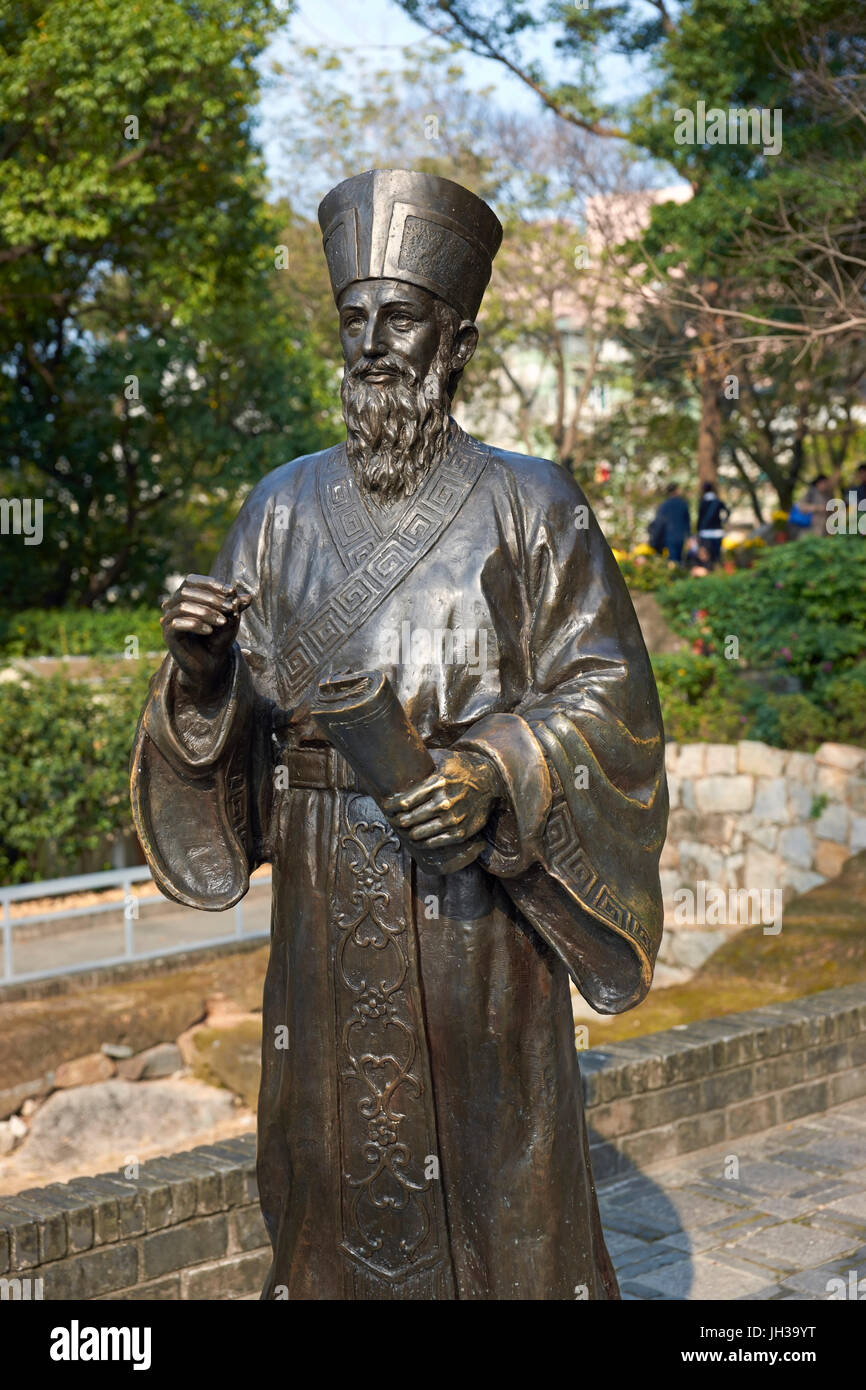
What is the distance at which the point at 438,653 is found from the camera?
273 cm

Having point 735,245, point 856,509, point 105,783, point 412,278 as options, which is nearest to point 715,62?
point 735,245

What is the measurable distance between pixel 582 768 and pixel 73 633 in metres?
13.3

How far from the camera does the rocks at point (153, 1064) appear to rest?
8438 millimetres

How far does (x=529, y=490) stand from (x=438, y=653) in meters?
0.41

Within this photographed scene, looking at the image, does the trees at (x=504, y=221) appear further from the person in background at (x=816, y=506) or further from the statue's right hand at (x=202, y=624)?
the statue's right hand at (x=202, y=624)

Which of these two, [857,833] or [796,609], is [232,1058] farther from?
[796,609]

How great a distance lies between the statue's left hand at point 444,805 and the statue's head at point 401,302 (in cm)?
69

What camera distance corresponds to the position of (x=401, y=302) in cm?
275

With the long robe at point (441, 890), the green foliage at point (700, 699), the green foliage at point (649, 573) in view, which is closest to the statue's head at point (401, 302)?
the long robe at point (441, 890)

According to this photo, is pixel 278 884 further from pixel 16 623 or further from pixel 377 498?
pixel 16 623

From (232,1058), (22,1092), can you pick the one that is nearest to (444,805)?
Answer: (232,1058)

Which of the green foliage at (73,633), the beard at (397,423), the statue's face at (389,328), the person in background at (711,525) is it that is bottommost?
the beard at (397,423)

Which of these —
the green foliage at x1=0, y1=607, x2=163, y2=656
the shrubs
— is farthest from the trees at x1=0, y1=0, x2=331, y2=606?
the shrubs

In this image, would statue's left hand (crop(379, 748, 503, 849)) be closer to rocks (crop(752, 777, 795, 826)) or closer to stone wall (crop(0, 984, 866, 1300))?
stone wall (crop(0, 984, 866, 1300))
